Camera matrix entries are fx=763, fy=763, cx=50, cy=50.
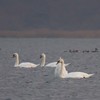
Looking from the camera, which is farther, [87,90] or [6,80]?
[6,80]

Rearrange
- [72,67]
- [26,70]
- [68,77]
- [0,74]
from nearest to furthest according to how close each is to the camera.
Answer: [68,77] < [0,74] < [26,70] < [72,67]

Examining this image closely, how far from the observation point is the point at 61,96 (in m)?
34.0

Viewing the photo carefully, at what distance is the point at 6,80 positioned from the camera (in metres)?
41.3

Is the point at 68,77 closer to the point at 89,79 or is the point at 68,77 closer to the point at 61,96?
the point at 89,79

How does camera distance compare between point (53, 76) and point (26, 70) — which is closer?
point (53, 76)

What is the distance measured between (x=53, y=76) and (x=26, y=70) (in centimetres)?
603

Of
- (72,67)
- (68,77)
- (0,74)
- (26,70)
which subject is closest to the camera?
(68,77)

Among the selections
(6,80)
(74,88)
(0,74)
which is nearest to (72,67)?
(0,74)

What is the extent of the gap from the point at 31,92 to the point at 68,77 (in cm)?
606

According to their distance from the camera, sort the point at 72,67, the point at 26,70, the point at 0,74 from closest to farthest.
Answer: the point at 0,74
the point at 26,70
the point at 72,67

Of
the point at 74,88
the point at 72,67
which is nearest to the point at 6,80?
the point at 74,88

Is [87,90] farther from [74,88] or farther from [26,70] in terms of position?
[26,70]

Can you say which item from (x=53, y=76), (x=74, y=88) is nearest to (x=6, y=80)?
(x=53, y=76)

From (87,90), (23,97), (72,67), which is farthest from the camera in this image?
(72,67)
